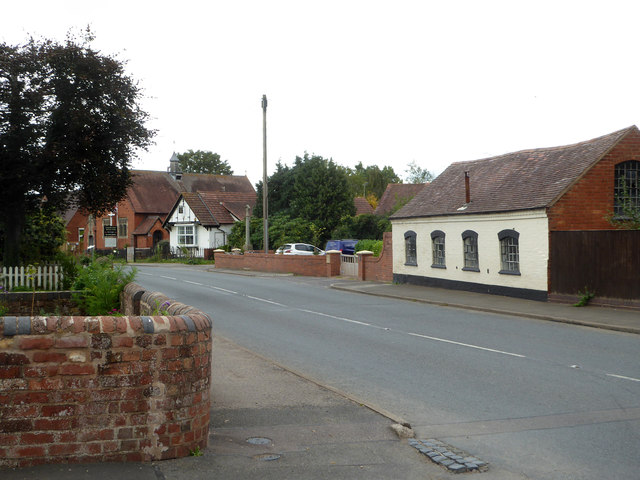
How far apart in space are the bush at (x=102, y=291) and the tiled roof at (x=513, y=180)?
13.6m

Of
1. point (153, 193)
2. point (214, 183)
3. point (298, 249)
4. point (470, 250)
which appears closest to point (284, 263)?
point (298, 249)

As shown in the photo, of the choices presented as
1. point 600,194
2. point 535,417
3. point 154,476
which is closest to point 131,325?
point 154,476

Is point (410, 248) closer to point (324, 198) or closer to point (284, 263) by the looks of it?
point (284, 263)

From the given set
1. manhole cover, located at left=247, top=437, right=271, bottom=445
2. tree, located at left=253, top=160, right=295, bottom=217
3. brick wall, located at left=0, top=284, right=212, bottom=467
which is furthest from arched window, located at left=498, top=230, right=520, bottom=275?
tree, located at left=253, top=160, right=295, bottom=217

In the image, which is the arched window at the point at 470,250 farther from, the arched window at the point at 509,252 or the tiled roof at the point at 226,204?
the tiled roof at the point at 226,204

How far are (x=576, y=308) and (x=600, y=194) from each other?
460 centimetres

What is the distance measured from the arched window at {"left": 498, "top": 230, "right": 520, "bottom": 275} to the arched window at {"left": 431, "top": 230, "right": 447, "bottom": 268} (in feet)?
12.5

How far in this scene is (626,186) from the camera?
2155 cm

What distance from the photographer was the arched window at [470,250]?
24297mm

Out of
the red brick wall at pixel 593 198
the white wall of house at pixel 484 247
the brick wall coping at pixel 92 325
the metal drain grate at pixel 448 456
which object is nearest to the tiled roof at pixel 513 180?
the red brick wall at pixel 593 198

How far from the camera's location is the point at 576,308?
18.5m

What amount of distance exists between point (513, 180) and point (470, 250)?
10.2 feet

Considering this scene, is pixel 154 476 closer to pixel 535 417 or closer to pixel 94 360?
pixel 94 360

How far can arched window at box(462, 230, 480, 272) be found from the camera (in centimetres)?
2430
